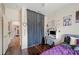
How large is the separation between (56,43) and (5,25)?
35.8 inches

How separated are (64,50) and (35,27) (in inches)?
25.2

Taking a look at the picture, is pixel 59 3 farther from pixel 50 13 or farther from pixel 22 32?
pixel 22 32

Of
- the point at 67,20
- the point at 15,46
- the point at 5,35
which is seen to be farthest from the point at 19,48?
the point at 67,20

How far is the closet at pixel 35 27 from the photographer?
75.4 inches

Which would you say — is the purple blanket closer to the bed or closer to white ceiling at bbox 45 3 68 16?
the bed

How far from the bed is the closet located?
0.30 m

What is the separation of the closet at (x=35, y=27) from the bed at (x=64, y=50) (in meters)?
0.30

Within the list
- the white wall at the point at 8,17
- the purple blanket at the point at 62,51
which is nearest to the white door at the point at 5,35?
the white wall at the point at 8,17

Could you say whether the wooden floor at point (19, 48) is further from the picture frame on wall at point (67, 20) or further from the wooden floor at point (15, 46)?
the picture frame on wall at point (67, 20)

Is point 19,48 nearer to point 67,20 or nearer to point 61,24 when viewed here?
point 61,24

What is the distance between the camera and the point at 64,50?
5.73ft

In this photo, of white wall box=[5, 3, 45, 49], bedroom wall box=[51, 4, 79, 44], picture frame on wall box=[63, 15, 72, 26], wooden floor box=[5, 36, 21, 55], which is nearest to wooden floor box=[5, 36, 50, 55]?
wooden floor box=[5, 36, 21, 55]

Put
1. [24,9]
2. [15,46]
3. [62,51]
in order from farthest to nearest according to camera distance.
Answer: [15,46] → [24,9] → [62,51]

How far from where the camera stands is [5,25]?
5.85ft
